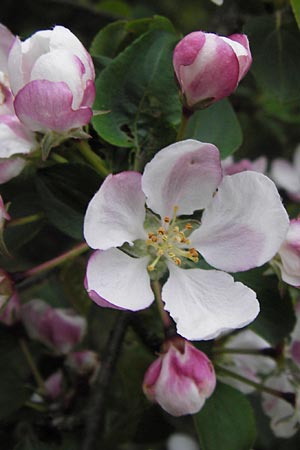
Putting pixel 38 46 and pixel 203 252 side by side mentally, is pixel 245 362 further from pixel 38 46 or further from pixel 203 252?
pixel 38 46

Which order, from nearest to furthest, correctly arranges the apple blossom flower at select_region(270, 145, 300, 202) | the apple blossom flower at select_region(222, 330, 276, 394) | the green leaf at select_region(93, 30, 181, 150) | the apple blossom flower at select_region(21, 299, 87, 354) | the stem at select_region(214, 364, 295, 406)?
→ 1. the green leaf at select_region(93, 30, 181, 150)
2. the stem at select_region(214, 364, 295, 406)
3. the apple blossom flower at select_region(222, 330, 276, 394)
4. the apple blossom flower at select_region(21, 299, 87, 354)
5. the apple blossom flower at select_region(270, 145, 300, 202)

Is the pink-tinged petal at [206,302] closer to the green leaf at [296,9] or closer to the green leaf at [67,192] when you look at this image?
the green leaf at [67,192]

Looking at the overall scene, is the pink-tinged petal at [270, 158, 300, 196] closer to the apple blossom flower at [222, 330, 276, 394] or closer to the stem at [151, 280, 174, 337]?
the apple blossom flower at [222, 330, 276, 394]

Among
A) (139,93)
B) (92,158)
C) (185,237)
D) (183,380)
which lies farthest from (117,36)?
(183,380)

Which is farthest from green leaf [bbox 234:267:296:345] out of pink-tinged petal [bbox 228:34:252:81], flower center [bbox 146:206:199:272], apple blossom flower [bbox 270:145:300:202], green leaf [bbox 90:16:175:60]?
apple blossom flower [bbox 270:145:300:202]

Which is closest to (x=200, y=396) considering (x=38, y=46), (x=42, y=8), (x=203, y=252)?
(x=203, y=252)

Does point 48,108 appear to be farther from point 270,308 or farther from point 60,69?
point 270,308
